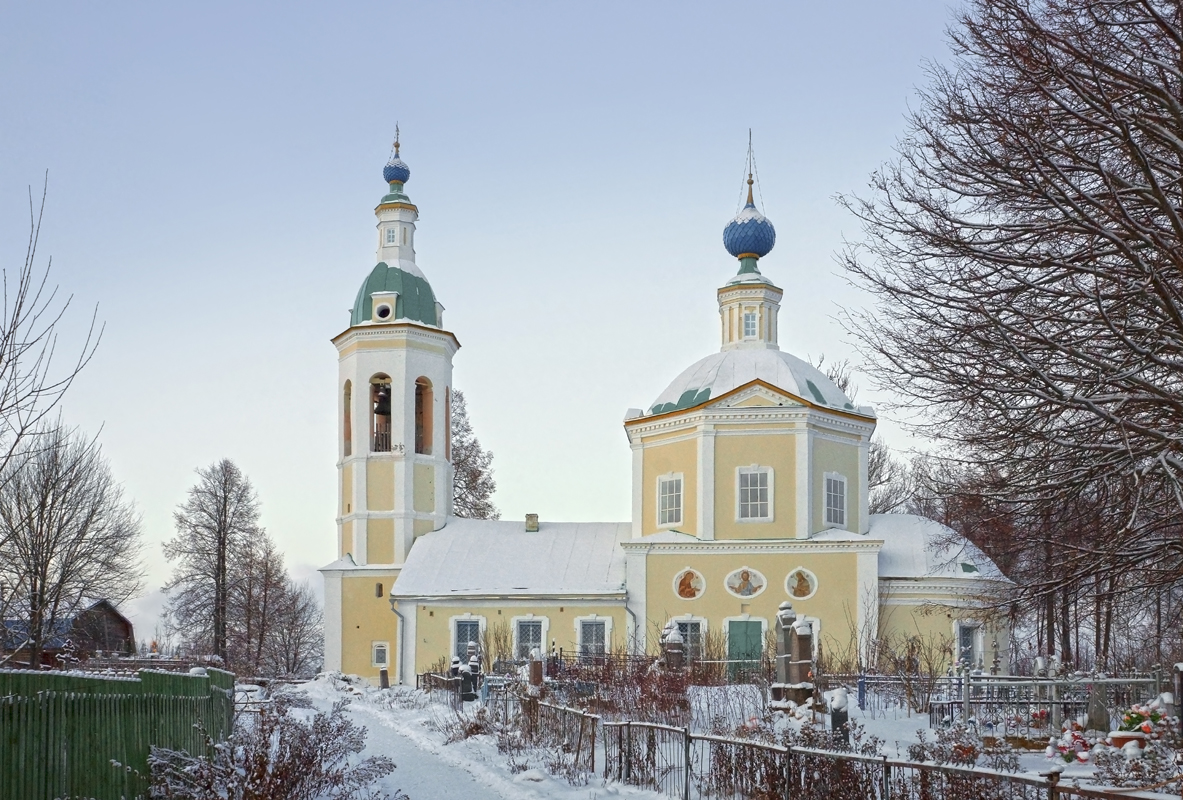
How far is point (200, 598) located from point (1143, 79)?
127 feet

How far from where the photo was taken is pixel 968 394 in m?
11.2

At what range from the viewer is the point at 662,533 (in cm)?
3344

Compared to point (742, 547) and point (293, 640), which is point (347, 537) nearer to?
point (742, 547)

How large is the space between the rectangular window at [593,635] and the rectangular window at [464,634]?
2.82 metres

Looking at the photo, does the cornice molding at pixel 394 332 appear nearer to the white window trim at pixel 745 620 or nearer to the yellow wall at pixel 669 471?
the yellow wall at pixel 669 471

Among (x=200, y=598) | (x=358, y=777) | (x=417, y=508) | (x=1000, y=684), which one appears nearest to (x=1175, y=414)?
(x=358, y=777)

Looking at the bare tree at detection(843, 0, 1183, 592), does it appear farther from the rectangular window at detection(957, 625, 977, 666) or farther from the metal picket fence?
the rectangular window at detection(957, 625, 977, 666)

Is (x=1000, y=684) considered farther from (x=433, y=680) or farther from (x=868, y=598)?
(x=433, y=680)

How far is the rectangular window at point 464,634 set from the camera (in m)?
34.0

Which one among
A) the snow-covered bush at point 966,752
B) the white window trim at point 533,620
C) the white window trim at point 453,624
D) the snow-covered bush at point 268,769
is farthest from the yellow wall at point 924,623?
the snow-covered bush at point 268,769

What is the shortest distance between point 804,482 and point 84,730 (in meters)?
25.6

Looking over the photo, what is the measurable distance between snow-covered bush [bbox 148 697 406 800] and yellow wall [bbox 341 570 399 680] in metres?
21.9

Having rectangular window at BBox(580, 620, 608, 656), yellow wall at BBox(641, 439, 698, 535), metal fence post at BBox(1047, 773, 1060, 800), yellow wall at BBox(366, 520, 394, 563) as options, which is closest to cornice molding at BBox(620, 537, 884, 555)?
yellow wall at BBox(641, 439, 698, 535)

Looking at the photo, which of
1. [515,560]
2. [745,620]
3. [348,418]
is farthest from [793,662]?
[348,418]
